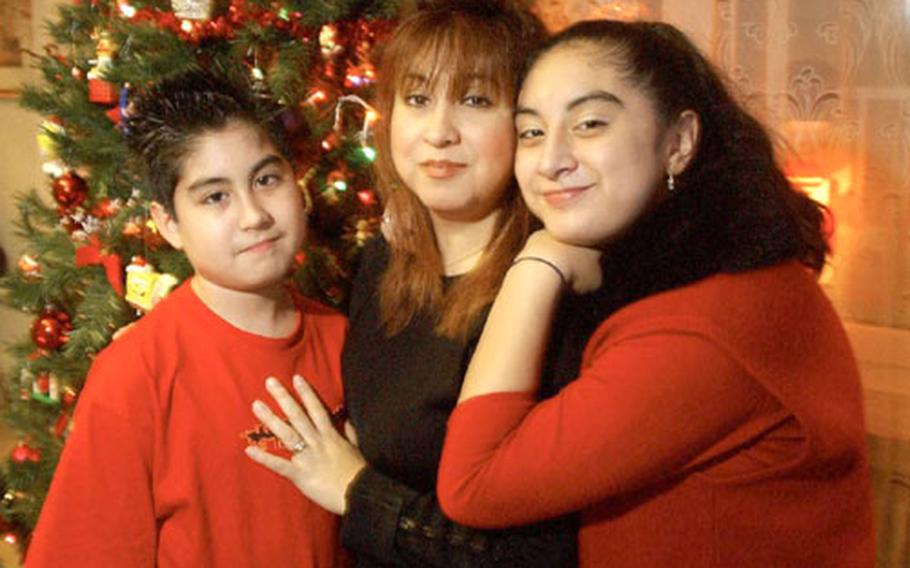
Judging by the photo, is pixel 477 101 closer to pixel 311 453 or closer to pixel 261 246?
pixel 261 246

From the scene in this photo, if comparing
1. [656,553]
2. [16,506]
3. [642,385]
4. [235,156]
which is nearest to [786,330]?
[642,385]

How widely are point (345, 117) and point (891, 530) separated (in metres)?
1.67

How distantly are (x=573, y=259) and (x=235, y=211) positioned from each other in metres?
0.54

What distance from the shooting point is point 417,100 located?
1.42m

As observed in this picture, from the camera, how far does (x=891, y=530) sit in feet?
6.88

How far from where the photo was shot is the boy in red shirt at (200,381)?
1267 mm

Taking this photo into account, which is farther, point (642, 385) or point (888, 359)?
point (888, 359)

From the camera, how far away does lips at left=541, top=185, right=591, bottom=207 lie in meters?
1.12

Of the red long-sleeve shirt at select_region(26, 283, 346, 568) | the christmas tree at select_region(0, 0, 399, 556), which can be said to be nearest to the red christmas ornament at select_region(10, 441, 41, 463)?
the christmas tree at select_region(0, 0, 399, 556)

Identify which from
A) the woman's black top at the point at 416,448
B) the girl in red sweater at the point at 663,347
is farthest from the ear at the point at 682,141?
the woman's black top at the point at 416,448

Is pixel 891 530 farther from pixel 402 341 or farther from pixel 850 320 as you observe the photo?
pixel 402 341

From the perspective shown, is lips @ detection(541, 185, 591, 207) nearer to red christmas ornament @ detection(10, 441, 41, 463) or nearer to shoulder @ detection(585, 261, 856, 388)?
shoulder @ detection(585, 261, 856, 388)

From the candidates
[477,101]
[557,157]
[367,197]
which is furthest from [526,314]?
[367,197]

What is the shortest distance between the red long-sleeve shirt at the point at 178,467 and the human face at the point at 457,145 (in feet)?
1.21
